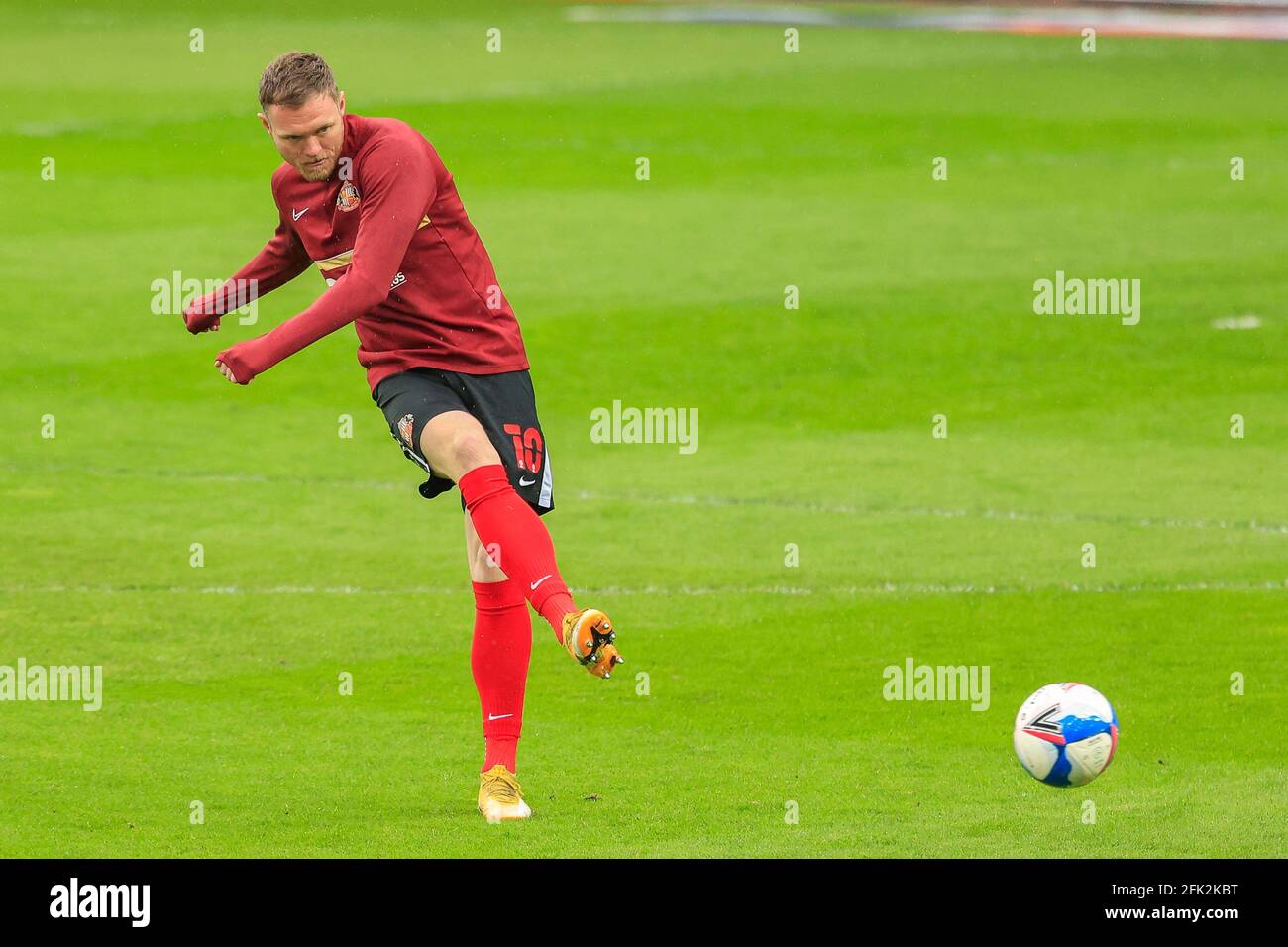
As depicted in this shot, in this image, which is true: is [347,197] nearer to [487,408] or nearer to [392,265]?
[392,265]

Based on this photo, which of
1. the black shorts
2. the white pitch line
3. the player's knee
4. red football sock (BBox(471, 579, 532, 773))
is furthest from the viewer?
the white pitch line

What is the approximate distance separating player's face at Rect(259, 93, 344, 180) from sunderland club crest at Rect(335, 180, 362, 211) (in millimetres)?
88

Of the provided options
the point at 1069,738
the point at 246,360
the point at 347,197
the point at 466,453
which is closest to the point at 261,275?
the point at 347,197

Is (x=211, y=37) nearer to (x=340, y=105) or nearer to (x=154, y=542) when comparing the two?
(x=154, y=542)

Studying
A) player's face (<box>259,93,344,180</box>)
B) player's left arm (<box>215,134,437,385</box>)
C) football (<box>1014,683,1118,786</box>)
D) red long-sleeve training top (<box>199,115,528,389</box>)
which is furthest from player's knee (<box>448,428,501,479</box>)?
football (<box>1014,683,1118,786</box>)

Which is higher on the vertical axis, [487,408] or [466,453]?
[487,408]

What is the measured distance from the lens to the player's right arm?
7.32 metres

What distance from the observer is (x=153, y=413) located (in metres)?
14.4

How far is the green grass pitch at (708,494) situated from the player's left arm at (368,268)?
1.51 metres

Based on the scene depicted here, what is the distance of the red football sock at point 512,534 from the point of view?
257 inches

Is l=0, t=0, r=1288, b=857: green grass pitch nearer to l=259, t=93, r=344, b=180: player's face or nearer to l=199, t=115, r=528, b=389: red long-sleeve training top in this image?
l=199, t=115, r=528, b=389: red long-sleeve training top

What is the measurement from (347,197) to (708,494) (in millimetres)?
5686

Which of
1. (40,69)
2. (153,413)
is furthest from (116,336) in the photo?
(40,69)

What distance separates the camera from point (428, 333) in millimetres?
6926
